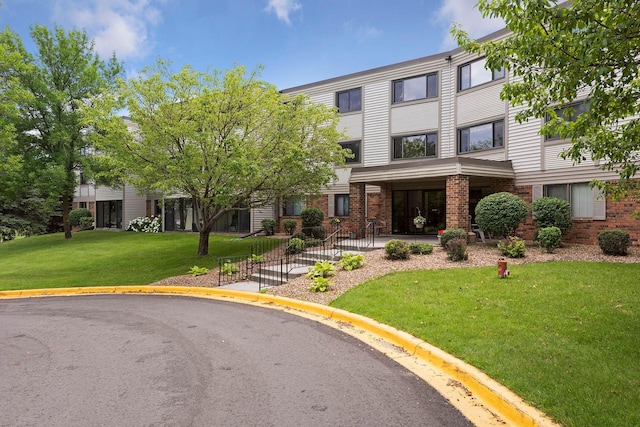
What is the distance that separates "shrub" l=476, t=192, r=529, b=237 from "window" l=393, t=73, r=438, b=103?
7.68m

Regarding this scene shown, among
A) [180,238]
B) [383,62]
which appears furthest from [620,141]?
[180,238]

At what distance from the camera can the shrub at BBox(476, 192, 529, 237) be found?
12578 mm

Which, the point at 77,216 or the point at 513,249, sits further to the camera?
the point at 77,216

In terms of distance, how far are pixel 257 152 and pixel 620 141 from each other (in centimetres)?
987

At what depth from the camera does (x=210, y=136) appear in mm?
12539

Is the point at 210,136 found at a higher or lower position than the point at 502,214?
higher

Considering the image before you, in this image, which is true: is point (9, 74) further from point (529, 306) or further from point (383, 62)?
point (529, 306)

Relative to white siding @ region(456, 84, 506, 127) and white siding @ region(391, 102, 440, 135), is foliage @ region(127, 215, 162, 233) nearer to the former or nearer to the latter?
white siding @ region(391, 102, 440, 135)

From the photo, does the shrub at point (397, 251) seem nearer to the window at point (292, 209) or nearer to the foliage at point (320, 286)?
the foliage at point (320, 286)

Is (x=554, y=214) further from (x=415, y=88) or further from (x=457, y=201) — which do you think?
(x=415, y=88)

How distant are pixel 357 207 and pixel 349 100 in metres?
6.88

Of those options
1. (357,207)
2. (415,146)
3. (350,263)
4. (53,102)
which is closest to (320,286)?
(350,263)

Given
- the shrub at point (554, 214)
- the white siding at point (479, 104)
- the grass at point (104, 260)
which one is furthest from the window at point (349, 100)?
the shrub at point (554, 214)

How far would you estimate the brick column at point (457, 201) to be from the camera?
14.0 m
